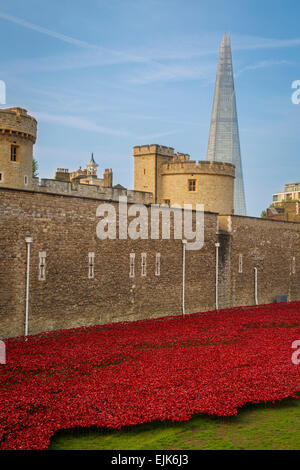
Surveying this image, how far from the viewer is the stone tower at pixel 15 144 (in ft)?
112

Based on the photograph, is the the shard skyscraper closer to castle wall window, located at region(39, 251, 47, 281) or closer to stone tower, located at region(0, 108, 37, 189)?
stone tower, located at region(0, 108, 37, 189)

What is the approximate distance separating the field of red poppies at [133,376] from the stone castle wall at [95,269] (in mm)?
1458

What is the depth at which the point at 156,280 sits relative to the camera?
93.5 ft

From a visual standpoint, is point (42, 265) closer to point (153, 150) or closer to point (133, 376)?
point (133, 376)

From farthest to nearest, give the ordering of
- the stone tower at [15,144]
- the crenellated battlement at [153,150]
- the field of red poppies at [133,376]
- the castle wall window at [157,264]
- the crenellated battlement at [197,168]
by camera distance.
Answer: the crenellated battlement at [153,150]
the crenellated battlement at [197,168]
the stone tower at [15,144]
the castle wall window at [157,264]
the field of red poppies at [133,376]

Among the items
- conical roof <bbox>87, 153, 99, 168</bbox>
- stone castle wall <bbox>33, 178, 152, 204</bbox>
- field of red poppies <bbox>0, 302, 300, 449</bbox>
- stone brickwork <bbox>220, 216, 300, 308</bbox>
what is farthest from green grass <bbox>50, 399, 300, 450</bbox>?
conical roof <bbox>87, 153, 99, 168</bbox>

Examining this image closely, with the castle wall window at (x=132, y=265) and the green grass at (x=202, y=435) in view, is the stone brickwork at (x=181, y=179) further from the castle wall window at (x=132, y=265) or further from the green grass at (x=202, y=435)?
the green grass at (x=202, y=435)

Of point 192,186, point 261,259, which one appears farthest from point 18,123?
point 261,259

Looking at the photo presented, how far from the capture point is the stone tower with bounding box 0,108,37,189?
3419 cm

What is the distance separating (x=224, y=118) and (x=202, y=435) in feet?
563

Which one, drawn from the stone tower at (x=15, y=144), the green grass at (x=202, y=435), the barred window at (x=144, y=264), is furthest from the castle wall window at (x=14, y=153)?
the green grass at (x=202, y=435)

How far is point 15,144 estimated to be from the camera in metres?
34.9
